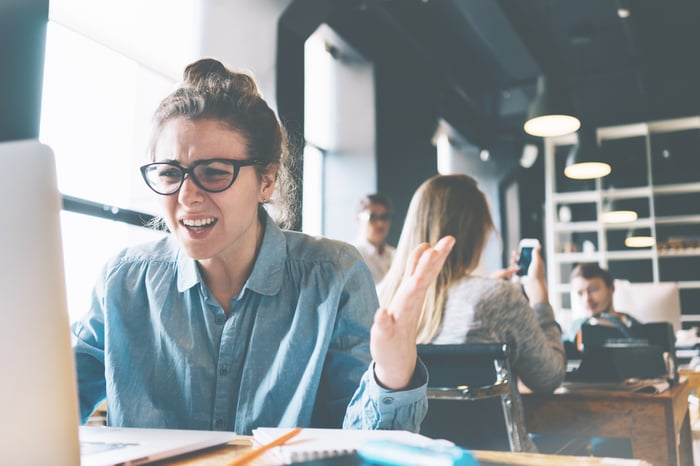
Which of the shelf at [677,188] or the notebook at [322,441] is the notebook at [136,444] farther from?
the shelf at [677,188]

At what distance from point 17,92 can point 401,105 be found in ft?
14.2

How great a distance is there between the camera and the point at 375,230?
4.40m

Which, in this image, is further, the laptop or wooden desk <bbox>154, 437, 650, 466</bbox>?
wooden desk <bbox>154, 437, 650, 466</bbox>

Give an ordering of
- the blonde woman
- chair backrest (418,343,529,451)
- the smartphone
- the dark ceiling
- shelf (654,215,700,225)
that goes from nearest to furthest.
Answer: chair backrest (418,343,529,451)
the blonde woman
the smartphone
the dark ceiling
shelf (654,215,700,225)

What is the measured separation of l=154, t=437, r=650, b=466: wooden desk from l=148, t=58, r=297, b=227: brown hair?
2.14ft

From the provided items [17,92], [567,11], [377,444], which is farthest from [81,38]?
[567,11]

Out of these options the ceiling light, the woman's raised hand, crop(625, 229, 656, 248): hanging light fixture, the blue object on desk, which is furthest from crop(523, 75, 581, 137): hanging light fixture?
the blue object on desk

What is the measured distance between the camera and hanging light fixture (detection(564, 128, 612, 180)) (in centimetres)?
577

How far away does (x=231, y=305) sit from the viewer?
4.02 feet

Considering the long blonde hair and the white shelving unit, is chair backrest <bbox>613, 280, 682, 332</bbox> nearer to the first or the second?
the long blonde hair

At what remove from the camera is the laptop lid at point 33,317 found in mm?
515

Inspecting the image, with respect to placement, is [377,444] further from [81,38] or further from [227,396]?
[81,38]

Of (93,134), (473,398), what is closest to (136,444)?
(473,398)

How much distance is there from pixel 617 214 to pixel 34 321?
7723 millimetres
